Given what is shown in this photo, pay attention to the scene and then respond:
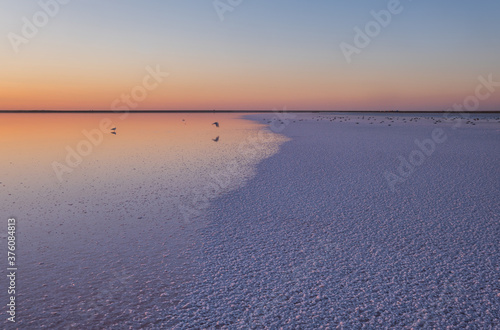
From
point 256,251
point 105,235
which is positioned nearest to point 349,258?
point 256,251

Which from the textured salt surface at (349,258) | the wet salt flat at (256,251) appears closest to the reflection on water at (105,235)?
the wet salt flat at (256,251)

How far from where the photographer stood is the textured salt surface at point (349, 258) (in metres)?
3.14

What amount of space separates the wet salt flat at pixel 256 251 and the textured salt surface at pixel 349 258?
19 millimetres

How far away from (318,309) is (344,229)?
227 centimetres

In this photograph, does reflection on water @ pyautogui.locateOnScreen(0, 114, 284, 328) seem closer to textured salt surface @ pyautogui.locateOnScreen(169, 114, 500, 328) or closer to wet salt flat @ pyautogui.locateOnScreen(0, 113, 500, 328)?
wet salt flat @ pyautogui.locateOnScreen(0, 113, 500, 328)

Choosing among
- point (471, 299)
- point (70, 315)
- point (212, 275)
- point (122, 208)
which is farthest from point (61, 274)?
point (471, 299)

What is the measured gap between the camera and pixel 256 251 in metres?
4.47

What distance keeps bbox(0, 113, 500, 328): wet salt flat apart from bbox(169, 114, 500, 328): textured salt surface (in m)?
0.02

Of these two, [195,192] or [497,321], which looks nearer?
[497,321]

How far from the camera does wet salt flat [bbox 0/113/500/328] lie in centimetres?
317

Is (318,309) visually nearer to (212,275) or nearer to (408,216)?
(212,275)

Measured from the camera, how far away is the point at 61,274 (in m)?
3.80

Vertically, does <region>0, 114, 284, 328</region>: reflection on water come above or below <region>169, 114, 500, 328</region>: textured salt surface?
above

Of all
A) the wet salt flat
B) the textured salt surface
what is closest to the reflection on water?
the wet salt flat
